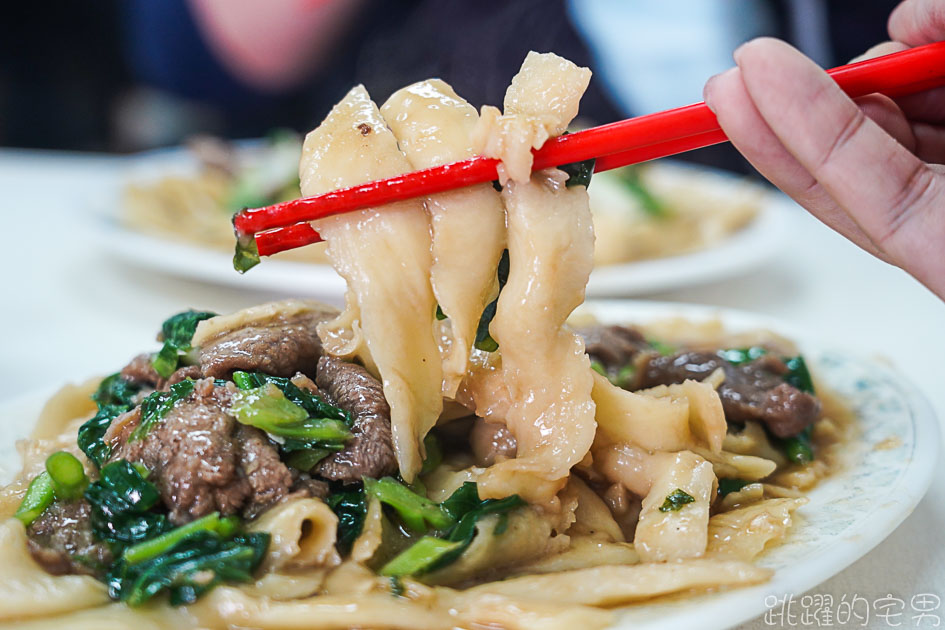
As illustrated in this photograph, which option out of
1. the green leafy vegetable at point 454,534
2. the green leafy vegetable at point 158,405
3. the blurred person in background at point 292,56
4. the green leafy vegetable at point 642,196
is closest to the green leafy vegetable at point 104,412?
the green leafy vegetable at point 158,405

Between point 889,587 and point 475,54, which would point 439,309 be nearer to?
point 889,587

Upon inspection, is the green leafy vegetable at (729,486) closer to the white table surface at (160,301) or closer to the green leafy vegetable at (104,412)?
the white table surface at (160,301)

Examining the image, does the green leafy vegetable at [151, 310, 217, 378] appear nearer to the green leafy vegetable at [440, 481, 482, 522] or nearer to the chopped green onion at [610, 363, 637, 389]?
the green leafy vegetable at [440, 481, 482, 522]

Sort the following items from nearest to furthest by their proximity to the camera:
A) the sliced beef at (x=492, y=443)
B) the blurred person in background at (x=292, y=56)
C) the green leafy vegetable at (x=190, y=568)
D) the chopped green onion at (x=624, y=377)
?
the green leafy vegetable at (x=190, y=568)
the sliced beef at (x=492, y=443)
the chopped green onion at (x=624, y=377)
the blurred person in background at (x=292, y=56)

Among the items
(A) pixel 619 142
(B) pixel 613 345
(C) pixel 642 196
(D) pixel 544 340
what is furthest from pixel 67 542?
(C) pixel 642 196

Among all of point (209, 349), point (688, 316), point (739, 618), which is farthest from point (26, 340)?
point (739, 618)

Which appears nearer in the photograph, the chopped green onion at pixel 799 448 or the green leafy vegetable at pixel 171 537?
the green leafy vegetable at pixel 171 537

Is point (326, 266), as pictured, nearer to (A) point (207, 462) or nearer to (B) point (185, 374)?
(B) point (185, 374)
